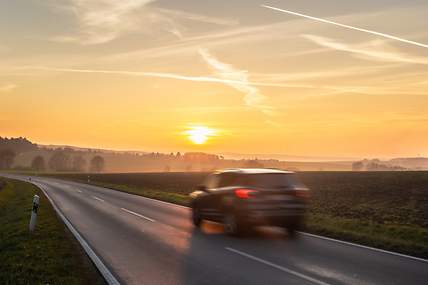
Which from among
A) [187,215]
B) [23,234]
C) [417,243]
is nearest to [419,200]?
[187,215]

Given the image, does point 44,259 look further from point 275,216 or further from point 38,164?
point 38,164

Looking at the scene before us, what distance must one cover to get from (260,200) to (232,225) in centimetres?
108

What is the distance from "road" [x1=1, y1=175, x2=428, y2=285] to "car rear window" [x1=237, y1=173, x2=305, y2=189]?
1.37m

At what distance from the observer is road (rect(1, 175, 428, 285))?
26.4ft

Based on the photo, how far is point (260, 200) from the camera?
12.6m

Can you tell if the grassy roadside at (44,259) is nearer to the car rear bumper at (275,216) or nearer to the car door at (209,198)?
the car door at (209,198)

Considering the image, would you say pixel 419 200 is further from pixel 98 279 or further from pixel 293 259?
pixel 98 279

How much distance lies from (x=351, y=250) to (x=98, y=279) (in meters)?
5.77

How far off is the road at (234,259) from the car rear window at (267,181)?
4.51ft

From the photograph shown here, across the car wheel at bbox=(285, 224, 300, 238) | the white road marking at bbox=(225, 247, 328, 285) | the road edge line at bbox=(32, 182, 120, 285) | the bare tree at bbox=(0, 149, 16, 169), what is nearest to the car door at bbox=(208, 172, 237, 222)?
the car wheel at bbox=(285, 224, 300, 238)

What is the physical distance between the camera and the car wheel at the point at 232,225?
42.1 feet

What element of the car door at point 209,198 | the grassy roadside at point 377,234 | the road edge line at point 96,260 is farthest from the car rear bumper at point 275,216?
the road edge line at point 96,260

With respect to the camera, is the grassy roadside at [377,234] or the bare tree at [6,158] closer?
the grassy roadside at [377,234]

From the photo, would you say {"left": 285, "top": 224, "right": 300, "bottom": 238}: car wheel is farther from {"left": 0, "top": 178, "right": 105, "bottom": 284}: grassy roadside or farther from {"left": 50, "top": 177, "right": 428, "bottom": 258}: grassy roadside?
{"left": 0, "top": 178, "right": 105, "bottom": 284}: grassy roadside
